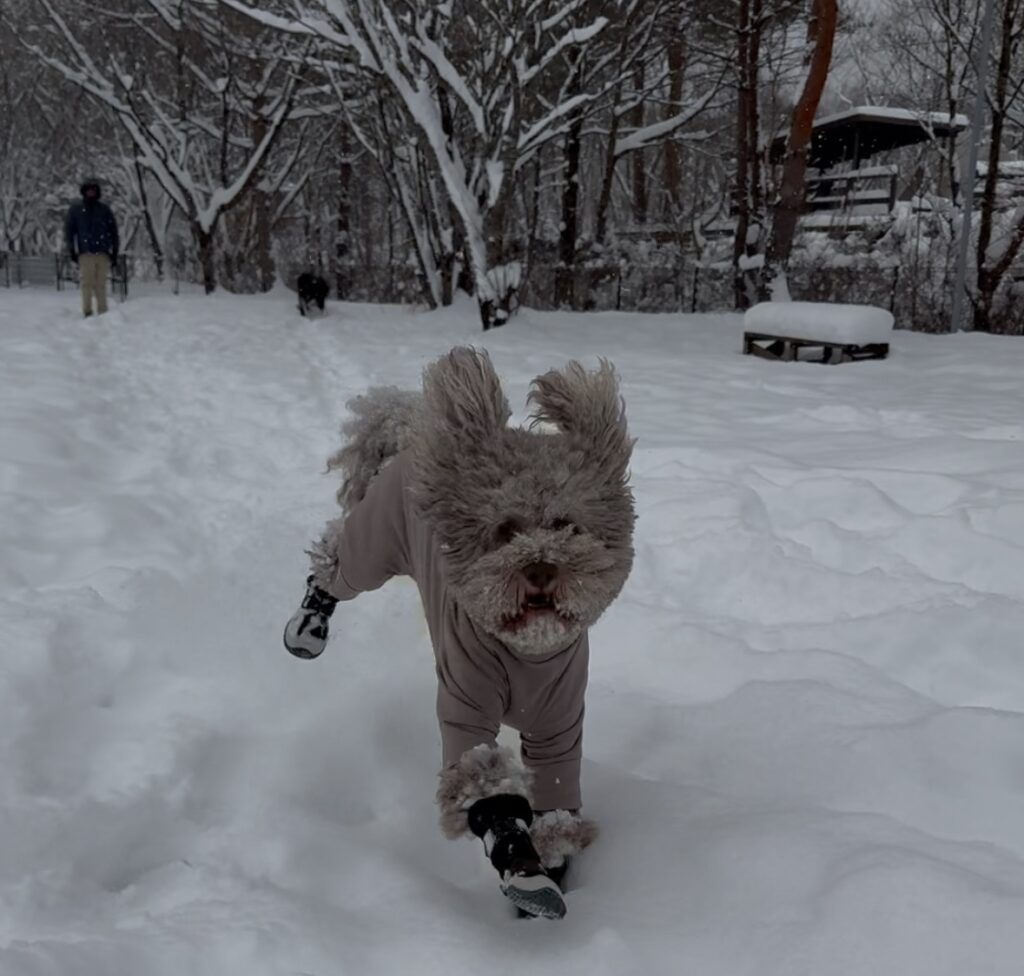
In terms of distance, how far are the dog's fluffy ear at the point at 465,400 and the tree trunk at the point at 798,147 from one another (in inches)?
494

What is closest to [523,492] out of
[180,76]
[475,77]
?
[475,77]

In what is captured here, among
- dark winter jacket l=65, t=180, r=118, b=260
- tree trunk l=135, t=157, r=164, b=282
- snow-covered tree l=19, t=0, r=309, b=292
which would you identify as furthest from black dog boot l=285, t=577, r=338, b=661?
tree trunk l=135, t=157, r=164, b=282

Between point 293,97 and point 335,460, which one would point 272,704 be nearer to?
point 335,460

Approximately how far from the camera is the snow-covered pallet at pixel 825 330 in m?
9.90

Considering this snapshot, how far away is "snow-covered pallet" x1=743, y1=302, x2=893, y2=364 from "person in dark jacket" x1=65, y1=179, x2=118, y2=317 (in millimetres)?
9287

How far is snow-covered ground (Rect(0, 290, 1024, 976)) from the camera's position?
75.7 inches

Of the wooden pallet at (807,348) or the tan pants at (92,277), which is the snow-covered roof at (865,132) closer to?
the wooden pallet at (807,348)

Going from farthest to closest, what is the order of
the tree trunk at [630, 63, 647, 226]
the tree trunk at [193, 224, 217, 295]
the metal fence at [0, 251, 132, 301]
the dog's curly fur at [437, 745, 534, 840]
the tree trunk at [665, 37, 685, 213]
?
the metal fence at [0, 251, 132, 301], the tree trunk at [630, 63, 647, 226], the tree trunk at [193, 224, 217, 295], the tree trunk at [665, 37, 685, 213], the dog's curly fur at [437, 745, 534, 840]

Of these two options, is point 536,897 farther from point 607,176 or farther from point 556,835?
point 607,176

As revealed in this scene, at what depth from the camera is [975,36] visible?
14742mm

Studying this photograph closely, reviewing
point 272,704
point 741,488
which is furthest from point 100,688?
point 741,488

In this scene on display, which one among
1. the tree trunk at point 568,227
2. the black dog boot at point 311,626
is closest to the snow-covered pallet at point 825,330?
the tree trunk at point 568,227

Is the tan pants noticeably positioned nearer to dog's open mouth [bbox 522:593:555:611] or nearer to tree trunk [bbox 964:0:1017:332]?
tree trunk [bbox 964:0:1017:332]

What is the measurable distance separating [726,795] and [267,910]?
1.25m
